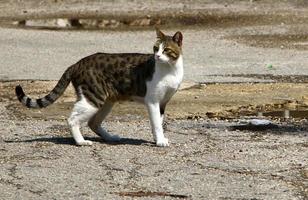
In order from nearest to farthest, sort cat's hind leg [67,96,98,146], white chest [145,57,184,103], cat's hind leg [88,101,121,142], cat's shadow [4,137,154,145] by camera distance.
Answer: white chest [145,57,184,103], cat's hind leg [67,96,98,146], cat's shadow [4,137,154,145], cat's hind leg [88,101,121,142]

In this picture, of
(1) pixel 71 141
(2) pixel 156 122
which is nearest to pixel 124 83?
(2) pixel 156 122

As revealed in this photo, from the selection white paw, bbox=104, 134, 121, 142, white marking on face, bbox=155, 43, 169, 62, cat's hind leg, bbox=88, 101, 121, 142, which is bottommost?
white paw, bbox=104, 134, 121, 142

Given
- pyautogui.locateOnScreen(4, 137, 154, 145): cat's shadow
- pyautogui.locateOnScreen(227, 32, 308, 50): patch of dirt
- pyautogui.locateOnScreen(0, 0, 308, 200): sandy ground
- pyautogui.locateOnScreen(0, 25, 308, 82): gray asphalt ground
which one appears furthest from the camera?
pyautogui.locateOnScreen(227, 32, 308, 50): patch of dirt

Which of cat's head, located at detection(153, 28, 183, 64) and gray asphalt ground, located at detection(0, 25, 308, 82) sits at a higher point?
cat's head, located at detection(153, 28, 183, 64)

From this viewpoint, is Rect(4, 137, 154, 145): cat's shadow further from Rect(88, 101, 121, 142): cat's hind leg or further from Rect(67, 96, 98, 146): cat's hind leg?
Rect(67, 96, 98, 146): cat's hind leg

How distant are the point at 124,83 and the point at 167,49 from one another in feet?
2.27

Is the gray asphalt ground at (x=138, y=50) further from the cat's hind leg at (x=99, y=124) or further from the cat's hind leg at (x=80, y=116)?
the cat's hind leg at (x=80, y=116)

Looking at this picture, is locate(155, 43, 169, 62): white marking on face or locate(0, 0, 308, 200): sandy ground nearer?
locate(0, 0, 308, 200): sandy ground

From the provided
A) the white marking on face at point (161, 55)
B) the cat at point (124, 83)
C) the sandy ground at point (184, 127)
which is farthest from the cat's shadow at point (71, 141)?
the white marking on face at point (161, 55)

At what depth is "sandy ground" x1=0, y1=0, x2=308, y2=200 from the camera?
945cm

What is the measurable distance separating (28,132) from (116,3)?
865 inches


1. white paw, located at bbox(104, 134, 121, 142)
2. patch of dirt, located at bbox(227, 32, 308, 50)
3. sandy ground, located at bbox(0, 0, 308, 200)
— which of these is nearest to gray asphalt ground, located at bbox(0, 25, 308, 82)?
sandy ground, located at bbox(0, 0, 308, 200)

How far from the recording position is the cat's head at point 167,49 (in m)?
11.4

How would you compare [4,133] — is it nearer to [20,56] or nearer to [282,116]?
[282,116]
